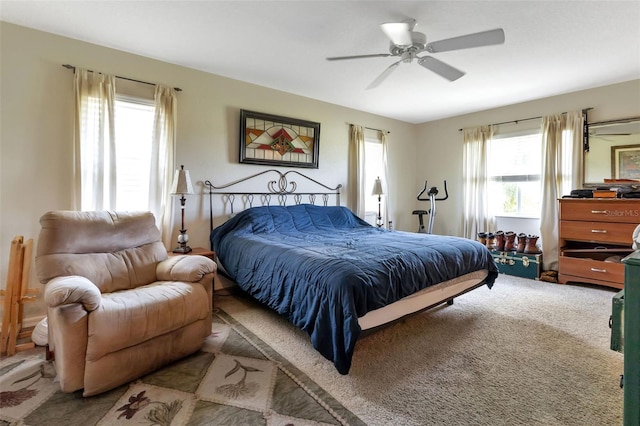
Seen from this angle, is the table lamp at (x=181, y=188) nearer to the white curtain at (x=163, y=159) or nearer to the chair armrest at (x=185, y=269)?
the white curtain at (x=163, y=159)

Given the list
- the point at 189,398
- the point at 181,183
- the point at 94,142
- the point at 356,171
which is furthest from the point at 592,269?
the point at 94,142

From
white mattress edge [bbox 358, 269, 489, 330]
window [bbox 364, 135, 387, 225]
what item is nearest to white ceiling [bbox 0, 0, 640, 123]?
window [bbox 364, 135, 387, 225]

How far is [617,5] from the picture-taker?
224 centimetres

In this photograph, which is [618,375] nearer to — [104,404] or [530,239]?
[530,239]

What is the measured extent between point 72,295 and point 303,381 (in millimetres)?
1360

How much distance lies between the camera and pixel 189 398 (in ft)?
5.50

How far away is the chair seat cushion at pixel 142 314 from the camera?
65.1 inches

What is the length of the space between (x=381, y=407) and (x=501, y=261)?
3676mm

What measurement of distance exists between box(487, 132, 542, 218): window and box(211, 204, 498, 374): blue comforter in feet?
7.25

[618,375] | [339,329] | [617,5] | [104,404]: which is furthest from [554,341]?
[104,404]

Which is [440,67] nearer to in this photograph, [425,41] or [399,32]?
[425,41]

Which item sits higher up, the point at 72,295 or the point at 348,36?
the point at 348,36

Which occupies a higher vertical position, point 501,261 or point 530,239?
point 530,239

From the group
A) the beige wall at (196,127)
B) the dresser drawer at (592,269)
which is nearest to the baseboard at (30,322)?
the beige wall at (196,127)
